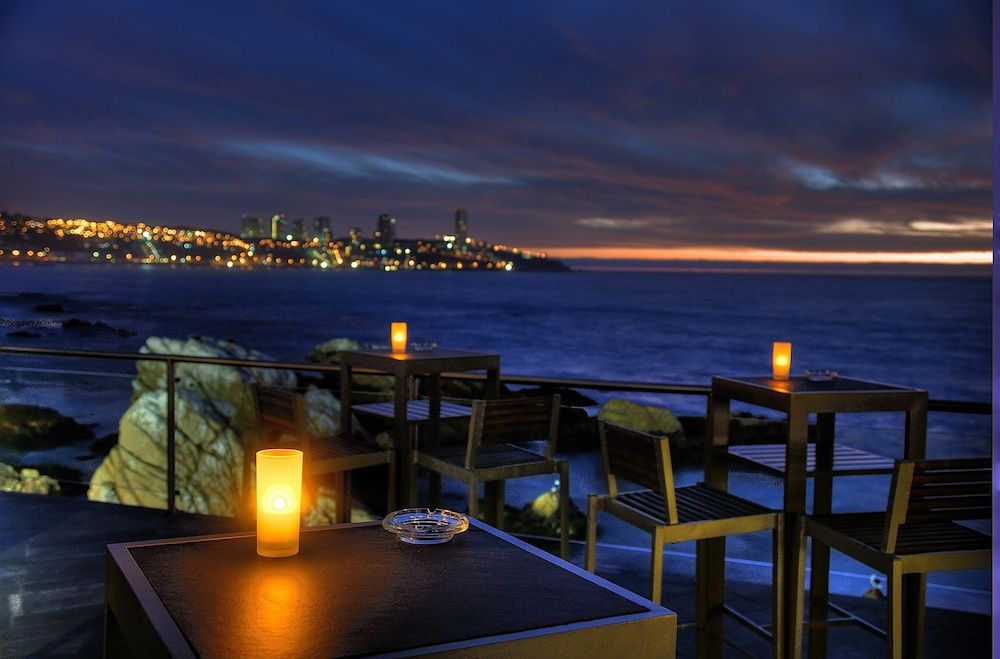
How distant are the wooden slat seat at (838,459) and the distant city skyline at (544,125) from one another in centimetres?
1902

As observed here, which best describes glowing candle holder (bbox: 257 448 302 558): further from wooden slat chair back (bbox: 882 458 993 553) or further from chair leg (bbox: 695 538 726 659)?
chair leg (bbox: 695 538 726 659)

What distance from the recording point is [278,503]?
5.42ft

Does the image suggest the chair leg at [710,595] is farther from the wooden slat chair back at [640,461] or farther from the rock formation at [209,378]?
the rock formation at [209,378]

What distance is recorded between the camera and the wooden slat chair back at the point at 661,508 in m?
2.66

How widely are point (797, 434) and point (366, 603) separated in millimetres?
1697

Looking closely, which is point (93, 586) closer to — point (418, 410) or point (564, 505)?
point (418, 410)

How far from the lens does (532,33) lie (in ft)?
97.7

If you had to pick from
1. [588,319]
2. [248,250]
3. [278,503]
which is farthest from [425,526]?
[588,319]

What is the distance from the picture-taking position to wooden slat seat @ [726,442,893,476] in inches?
116

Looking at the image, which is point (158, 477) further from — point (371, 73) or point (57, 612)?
point (371, 73)

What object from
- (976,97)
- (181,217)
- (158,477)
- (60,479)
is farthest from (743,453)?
(976,97)

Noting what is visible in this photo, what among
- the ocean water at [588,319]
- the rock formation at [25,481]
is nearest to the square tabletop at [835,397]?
the rock formation at [25,481]

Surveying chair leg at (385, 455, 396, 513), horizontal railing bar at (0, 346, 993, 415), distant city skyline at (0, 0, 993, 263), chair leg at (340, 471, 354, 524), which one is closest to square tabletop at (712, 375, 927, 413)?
horizontal railing bar at (0, 346, 993, 415)

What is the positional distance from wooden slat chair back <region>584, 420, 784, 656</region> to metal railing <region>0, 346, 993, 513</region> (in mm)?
702
